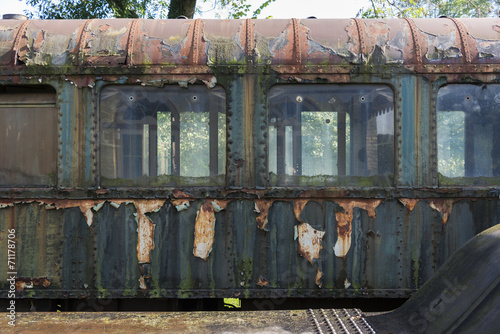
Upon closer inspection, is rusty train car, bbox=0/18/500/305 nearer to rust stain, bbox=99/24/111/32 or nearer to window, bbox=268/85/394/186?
window, bbox=268/85/394/186

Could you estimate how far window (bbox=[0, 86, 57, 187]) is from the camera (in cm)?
415

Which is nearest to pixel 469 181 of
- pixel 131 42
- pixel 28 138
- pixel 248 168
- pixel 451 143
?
pixel 451 143

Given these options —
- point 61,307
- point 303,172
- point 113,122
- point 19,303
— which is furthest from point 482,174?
point 19,303

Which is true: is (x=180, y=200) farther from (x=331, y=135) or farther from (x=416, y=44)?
(x=416, y=44)

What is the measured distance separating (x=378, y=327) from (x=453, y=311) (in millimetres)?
443

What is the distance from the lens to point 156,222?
405cm

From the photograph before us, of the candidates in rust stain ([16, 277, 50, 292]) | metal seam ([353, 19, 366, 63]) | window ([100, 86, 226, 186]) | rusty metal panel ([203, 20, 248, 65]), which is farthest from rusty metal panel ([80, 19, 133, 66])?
metal seam ([353, 19, 366, 63])

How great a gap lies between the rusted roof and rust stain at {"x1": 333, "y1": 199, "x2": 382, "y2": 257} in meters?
1.14

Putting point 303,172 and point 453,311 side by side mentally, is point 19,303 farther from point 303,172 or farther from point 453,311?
point 453,311

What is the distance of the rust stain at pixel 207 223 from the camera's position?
403cm

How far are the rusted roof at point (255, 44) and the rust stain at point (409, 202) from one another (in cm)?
109

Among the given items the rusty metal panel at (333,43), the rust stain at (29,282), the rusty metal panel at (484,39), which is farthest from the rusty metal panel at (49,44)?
the rusty metal panel at (484,39)

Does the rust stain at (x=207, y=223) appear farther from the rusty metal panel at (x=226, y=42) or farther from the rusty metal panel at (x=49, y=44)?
the rusty metal panel at (x=49, y=44)

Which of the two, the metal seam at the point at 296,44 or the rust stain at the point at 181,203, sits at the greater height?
the metal seam at the point at 296,44
